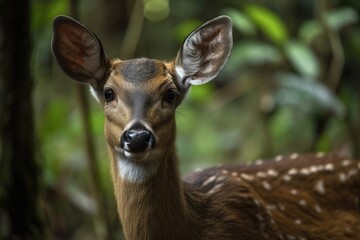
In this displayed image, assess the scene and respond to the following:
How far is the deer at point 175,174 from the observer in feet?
16.1

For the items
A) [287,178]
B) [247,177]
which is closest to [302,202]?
[287,178]

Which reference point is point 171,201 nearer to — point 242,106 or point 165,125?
point 165,125

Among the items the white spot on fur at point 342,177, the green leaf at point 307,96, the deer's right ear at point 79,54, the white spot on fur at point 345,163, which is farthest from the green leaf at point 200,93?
the deer's right ear at point 79,54

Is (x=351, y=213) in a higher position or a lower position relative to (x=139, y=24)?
lower

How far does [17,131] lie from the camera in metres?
6.27

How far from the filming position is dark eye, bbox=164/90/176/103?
16.5 ft

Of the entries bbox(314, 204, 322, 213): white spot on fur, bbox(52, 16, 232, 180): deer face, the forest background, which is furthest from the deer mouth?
bbox(314, 204, 322, 213): white spot on fur

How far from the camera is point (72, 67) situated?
17.4 ft

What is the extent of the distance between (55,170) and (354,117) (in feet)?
9.18

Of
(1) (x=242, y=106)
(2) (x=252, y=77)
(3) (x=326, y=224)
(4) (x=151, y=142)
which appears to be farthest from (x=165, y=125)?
(1) (x=242, y=106)

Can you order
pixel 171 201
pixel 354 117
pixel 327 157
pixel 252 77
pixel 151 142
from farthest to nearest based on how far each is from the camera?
1. pixel 252 77
2. pixel 354 117
3. pixel 327 157
4. pixel 171 201
5. pixel 151 142

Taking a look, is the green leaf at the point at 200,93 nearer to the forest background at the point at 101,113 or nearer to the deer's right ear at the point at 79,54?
the forest background at the point at 101,113

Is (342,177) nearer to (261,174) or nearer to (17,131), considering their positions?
(261,174)

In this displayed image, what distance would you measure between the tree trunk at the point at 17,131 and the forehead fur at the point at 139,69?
130 cm
